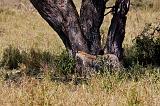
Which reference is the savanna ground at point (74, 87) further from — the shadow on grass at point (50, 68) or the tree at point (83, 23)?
the tree at point (83, 23)

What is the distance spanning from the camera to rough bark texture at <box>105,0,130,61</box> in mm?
7918

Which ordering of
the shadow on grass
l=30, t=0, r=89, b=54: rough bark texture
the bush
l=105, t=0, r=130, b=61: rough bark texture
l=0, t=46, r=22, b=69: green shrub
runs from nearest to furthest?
the shadow on grass, l=30, t=0, r=89, b=54: rough bark texture, l=105, t=0, r=130, b=61: rough bark texture, the bush, l=0, t=46, r=22, b=69: green shrub

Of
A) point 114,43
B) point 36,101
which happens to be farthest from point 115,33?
point 36,101

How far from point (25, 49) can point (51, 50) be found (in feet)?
2.05

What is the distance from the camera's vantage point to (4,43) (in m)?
12.0

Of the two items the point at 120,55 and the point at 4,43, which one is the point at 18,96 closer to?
the point at 120,55

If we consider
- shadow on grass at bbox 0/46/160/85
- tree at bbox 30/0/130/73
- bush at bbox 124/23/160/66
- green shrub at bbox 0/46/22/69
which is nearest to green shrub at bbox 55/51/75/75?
shadow on grass at bbox 0/46/160/85

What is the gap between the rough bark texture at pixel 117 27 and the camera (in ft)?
26.0

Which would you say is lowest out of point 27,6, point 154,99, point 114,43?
point 154,99

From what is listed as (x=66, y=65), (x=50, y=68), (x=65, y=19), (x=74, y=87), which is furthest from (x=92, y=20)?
(x=74, y=87)

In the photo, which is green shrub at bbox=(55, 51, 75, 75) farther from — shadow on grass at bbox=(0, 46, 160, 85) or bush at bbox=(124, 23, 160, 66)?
bush at bbox=(124, 23, 160, 66)

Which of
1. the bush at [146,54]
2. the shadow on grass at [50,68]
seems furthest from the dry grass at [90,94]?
the bush at [146,54]

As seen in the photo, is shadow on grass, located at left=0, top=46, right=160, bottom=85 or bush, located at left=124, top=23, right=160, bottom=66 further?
bush, located at left=124, top=23, right=160, bottom=66

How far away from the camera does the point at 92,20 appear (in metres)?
7.79
